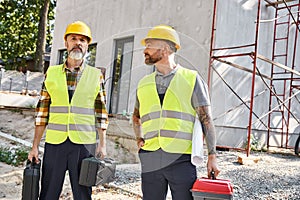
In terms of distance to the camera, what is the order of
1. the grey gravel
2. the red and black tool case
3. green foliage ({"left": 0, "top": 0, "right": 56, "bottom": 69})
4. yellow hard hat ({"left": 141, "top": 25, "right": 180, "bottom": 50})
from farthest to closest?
1. green foliage ({"left": 0, "top": 0, "right": 56, "bottom": 69})
2. the grey gravel
3. yellow hard hat ({"left": 141, "top": 25, "right": 180, "bottom": 50})
4. the red and black tool case

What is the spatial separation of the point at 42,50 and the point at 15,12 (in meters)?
3.85

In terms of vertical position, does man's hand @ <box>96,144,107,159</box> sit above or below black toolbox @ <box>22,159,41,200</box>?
above

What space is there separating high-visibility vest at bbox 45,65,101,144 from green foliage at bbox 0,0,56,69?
21136 mm

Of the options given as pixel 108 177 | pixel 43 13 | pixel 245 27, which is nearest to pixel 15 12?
pixel 43 13

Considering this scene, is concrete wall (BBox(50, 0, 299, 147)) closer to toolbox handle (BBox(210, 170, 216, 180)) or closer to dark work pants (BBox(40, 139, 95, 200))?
dark work pants (BBox(40, 139, 95, 200))

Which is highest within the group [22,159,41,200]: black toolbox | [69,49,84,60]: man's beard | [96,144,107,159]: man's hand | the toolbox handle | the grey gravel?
[69,49,84,60]: man's beard

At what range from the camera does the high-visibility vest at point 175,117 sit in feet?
7.76

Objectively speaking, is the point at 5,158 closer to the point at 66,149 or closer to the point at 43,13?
the point at 66,149

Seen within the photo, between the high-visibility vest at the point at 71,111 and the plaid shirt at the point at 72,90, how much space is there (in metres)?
0.04

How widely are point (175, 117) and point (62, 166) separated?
1.06m

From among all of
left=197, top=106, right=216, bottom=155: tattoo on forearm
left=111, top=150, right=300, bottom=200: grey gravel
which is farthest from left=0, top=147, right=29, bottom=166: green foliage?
left=197, top=106, right=216, bottom=155: tattoo on forearm

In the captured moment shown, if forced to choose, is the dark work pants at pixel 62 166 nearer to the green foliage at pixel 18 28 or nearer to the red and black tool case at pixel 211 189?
the red and black tool case at pixel 211 189

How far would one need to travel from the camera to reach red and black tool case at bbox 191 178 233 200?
85.0 inches

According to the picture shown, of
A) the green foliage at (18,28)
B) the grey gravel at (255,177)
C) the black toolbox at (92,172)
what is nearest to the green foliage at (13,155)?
the grey gravel at (255,177)
